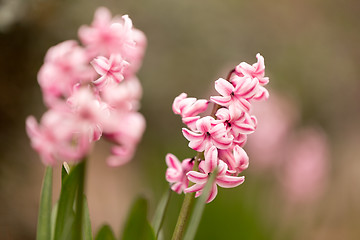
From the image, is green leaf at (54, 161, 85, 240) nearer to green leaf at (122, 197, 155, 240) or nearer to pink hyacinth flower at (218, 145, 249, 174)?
green leaf at (122, 197, 155, 240)

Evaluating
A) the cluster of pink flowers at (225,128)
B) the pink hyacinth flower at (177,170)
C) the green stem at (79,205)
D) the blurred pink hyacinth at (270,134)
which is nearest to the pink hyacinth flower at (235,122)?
the cluster of pink flowers at (225,128)

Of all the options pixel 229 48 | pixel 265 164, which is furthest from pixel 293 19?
pixel 265 164

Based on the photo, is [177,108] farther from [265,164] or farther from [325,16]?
[325,16]

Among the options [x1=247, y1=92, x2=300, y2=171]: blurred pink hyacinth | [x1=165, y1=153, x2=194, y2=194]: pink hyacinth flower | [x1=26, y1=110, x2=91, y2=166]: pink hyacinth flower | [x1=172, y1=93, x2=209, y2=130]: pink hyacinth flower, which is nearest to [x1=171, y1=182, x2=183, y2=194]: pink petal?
[x1=165, y1=153, x2=194, y2=194]: pink hyacinth flower

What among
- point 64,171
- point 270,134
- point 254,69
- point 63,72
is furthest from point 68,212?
point 270,134

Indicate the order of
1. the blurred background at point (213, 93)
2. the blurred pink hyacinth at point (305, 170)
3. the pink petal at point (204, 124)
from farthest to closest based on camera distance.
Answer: the blurred pink hyacinth at point (305, 170) → the blurred background at point (213, 93) → the pink petal at point (204, 124)

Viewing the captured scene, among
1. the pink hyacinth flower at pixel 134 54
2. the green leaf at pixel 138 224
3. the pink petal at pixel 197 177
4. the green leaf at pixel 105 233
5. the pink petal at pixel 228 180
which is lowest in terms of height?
the green leaf at pixel 105 233

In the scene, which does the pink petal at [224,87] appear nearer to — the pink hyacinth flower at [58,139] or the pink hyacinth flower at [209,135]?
the pink hyacinth flower at [209,135]
